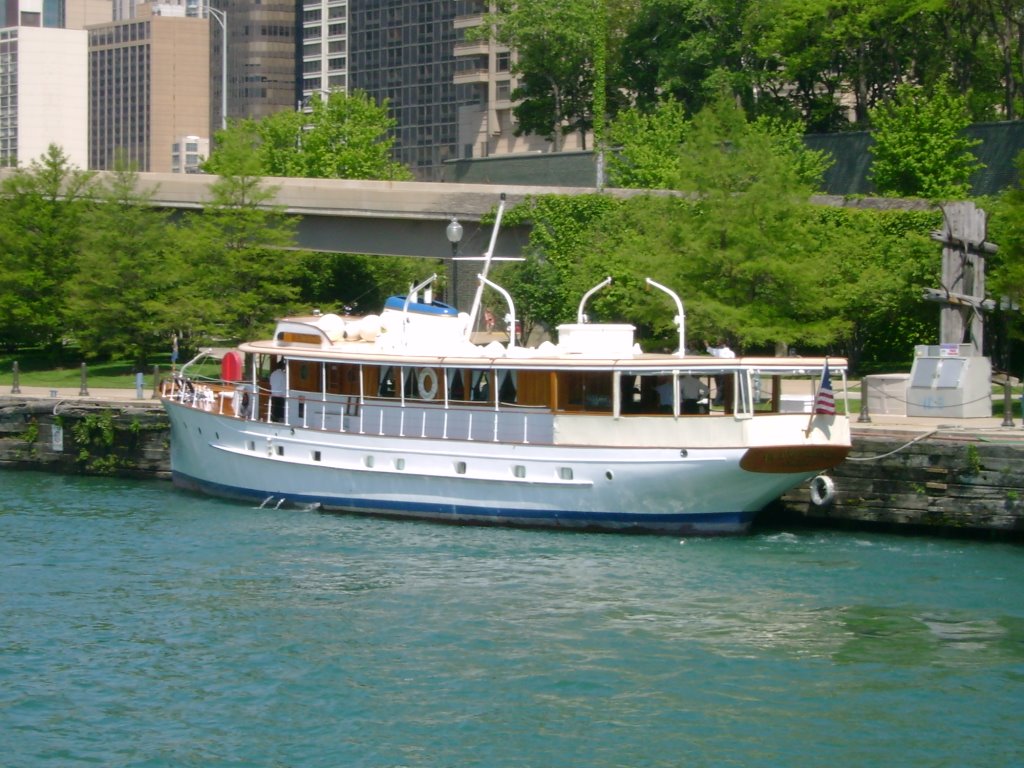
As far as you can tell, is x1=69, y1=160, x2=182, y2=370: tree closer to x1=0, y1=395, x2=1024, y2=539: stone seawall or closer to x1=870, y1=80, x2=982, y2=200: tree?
x1=870, y1=80, x2=982, y2=200: tree

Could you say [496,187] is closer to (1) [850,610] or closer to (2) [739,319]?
(2) [739,319]

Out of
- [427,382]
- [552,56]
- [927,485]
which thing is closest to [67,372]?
[427,382]

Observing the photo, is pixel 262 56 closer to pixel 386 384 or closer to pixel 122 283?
pixel 122 283

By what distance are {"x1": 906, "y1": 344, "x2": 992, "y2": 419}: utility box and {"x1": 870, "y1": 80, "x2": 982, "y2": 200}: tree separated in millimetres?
19232

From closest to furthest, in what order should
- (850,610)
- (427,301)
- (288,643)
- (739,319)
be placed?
(288,643) < (850,610) < (427,301) < (739,319)

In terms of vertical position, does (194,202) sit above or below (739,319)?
above

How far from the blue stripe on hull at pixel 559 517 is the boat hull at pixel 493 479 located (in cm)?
2

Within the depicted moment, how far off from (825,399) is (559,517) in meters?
5.49

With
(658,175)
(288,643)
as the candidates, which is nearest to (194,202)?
(658,175)

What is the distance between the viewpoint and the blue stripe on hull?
93.9 ft

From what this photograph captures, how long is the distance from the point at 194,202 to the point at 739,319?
2425 centimetres

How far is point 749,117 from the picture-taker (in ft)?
223

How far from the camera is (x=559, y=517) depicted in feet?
95.9

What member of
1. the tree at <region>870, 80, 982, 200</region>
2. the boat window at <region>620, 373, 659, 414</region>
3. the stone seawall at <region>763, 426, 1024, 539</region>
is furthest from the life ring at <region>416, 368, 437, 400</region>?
the tree at <region>870, 80, 982, 200</region>
